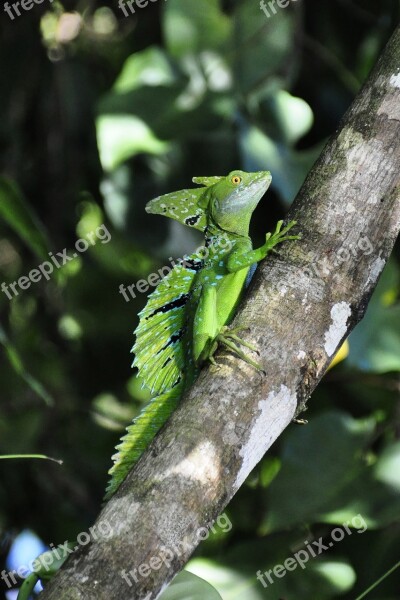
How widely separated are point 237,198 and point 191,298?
0.41m

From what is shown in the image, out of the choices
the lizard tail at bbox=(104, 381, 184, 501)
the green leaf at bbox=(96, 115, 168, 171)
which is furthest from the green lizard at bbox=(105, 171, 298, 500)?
the green leaf at bbox=(96, 115, 168, 171)

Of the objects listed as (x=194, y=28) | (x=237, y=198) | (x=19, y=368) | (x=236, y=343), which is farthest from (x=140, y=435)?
(x=194, y=28)

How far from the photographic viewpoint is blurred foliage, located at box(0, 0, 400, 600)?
9.34 ft

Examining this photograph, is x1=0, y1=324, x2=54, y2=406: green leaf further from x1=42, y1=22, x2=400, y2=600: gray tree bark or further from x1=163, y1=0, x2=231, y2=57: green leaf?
x1=163, y1=0, x2=231, y2=57: green leaf

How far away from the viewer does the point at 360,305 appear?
1.96 metres

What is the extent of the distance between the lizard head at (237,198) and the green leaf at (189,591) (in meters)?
1.26

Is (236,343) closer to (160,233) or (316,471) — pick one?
(316,471)

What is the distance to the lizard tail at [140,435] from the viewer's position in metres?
2.38

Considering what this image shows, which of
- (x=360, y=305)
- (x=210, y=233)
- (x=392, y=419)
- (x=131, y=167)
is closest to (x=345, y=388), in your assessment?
(x=392, y=419)

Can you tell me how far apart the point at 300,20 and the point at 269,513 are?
83.5 inches

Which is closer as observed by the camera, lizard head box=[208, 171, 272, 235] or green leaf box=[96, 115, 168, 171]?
lizard head box=[208, 171, 272, 235]

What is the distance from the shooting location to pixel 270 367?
1.80 meters

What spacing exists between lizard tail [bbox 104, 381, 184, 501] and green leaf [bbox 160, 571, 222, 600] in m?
0.36

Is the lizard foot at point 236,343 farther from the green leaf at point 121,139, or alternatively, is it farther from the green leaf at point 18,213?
the green leaf at point 121,139
